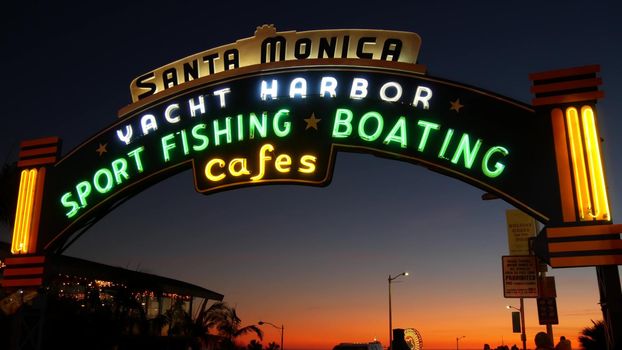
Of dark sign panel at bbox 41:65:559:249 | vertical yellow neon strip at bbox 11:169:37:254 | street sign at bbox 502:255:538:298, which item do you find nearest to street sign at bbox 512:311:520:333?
street sign at bbox 502:255:538:298

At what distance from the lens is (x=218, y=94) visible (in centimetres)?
1246

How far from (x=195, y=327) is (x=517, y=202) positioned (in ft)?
83.6

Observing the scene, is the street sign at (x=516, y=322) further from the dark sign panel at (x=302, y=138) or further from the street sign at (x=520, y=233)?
the dark sign panel at (x=302, y=138)

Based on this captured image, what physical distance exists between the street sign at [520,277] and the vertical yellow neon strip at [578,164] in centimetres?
830

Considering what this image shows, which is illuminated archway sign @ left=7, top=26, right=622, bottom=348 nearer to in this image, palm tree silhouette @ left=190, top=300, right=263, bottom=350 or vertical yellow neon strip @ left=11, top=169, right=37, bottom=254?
vertical yellow neon strip @ left=11, top=169, right=37, bottom=254

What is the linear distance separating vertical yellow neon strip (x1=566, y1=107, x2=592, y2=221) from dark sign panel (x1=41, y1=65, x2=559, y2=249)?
37cm

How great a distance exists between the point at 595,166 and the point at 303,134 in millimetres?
5045

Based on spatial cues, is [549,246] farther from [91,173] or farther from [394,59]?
[91,173]

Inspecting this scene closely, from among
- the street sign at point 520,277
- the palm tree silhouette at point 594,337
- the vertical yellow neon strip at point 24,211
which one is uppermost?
the vertical yellow neon strip at point 24,211

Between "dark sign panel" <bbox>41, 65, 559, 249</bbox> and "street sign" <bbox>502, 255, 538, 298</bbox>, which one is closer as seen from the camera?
"dark sign panel" <bbox>41, 65, 559, 249</bbox>

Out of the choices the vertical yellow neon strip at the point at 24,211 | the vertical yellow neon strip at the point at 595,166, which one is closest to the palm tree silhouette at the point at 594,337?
the vertical yellow neon strip at the point at 595,166

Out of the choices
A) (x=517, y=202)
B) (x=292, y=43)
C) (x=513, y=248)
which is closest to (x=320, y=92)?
(x=292, y=43)

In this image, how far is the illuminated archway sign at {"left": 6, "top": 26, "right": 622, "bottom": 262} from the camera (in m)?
10.1

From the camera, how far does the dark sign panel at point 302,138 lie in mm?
10406
